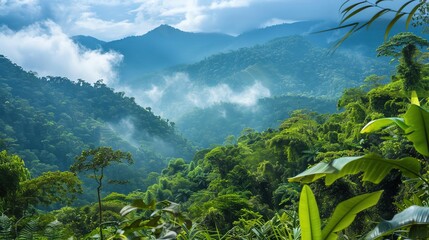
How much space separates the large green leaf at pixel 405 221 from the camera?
76cm

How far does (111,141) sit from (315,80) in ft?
226

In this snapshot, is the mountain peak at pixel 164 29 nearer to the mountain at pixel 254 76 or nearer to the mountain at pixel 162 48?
the mountain at pixel 162 48

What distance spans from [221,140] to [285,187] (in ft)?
183

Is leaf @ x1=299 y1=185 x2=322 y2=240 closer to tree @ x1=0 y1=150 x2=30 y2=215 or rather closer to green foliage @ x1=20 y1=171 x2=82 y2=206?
green foliage @ x1=20 y1=171 x2=82 y2=206

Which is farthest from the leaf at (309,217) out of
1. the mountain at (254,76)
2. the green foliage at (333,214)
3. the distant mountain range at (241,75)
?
the mountain at (254,76)

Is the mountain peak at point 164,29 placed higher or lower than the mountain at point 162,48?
higher

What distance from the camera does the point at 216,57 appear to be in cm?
12350

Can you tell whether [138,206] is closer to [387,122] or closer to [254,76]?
[387,122]

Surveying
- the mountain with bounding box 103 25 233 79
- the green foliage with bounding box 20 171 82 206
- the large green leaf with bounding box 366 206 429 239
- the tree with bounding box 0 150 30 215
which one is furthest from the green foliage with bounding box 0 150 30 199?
the mountain with bounding box 103 25 233 79

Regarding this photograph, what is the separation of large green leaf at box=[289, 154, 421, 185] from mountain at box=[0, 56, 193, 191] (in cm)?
3318

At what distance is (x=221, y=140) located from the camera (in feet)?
222

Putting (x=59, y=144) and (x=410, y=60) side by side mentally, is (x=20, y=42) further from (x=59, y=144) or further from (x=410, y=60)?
(x=410, y=60)

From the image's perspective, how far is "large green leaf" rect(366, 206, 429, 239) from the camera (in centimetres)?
76

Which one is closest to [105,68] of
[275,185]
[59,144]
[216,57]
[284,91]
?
[216,57]
